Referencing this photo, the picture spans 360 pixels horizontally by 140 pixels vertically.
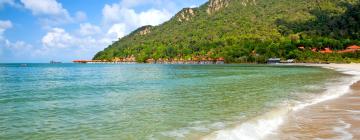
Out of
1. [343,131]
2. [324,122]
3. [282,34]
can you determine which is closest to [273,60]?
[282,34]

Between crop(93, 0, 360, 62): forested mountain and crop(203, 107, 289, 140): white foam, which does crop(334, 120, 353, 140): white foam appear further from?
crop(93, 0, 360, 62): forested mountain

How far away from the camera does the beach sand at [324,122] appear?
34.6ft

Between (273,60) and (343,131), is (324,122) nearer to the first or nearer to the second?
(343,131)

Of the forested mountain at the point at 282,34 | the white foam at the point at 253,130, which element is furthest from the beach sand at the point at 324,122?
the forested mountain at the point at 282,34

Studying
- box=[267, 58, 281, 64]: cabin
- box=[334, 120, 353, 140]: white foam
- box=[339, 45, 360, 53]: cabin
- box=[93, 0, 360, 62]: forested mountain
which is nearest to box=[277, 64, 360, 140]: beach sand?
box=[334, 120, 353, 140]: white foam

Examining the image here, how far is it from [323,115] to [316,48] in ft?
435

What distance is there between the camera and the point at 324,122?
1259cm

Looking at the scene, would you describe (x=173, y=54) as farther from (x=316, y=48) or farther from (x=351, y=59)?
(x=351, y=59)

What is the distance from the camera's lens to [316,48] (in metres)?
138

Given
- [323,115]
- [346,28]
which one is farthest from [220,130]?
[346,28]

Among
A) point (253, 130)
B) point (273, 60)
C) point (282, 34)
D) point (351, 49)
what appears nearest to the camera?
point (253, 130)

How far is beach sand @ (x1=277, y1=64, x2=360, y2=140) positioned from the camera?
34.6ft

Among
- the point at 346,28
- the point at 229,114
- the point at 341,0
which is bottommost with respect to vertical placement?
the point at 229,114

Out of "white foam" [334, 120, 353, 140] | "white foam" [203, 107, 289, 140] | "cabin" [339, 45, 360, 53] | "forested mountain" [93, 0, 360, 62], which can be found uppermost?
"forested mountain" [93, 0, 360, 62]
